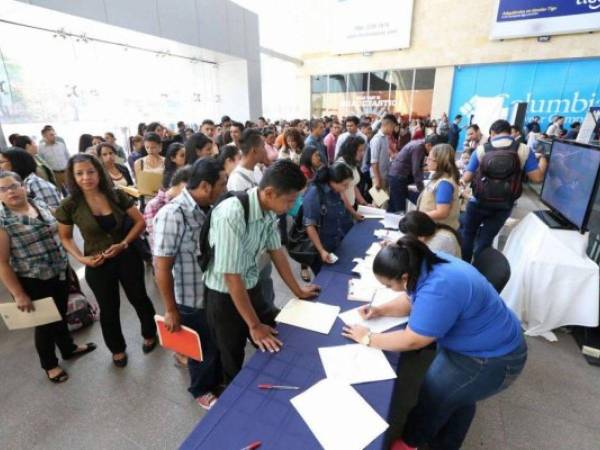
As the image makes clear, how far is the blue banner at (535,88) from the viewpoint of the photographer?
9352 mm

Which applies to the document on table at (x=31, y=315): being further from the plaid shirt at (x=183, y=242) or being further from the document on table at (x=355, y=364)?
the document on table at (x=355, y=364)

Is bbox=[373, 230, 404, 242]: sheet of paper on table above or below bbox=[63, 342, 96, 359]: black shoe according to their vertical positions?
above

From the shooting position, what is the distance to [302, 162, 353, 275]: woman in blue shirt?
89.9 inches

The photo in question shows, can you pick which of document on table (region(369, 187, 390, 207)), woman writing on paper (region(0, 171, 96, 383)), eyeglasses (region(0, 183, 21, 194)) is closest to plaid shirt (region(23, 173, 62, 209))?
woman writing on paper (region(0, 171, 96, 383))

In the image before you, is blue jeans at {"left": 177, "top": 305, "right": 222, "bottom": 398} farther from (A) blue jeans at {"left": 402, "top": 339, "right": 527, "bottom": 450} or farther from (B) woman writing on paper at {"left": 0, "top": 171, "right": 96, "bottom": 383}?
(A) blue jeans at {"left": 402, "top": 339, "right": 527, "bottom": 450}

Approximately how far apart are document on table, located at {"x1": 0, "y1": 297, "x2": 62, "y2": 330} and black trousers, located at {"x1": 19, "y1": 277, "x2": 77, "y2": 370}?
125mm

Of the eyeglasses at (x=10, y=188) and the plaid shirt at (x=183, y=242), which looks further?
the eyeglasses at (x=10, y=188)

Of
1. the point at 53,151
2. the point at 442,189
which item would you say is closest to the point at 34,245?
the point at 442,189

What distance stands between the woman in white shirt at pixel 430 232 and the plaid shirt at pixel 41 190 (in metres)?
2.65

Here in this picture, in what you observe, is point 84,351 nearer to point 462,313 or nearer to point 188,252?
point 188,252

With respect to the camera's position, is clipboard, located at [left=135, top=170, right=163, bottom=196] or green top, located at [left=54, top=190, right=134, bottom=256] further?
clipboard, located at [left=135, top=170, right=163, bottom=196]

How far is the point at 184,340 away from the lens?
58.2 inches

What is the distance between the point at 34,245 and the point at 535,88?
41.9ft

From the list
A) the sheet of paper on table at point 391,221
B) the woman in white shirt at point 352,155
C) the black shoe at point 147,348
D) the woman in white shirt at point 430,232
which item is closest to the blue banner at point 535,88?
the woman in white shirt at point 352,155
